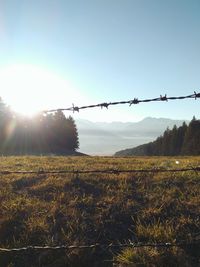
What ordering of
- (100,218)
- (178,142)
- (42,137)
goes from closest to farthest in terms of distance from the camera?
(100,218)
(42,137)
(178,142)

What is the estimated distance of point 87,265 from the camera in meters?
7.09

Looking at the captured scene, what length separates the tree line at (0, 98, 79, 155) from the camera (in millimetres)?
74500

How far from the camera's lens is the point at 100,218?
868 cm

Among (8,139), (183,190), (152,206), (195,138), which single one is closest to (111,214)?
(152,206)

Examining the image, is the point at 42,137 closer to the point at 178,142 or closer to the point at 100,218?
the point at 178,142

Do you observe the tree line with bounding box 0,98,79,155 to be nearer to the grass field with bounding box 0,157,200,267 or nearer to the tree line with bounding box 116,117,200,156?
the tree line with bounding box 116,117,200,156

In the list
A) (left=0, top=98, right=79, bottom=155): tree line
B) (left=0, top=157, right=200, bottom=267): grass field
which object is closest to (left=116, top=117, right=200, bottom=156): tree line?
(left=0, top=98, right=79, bottom=155): tree line

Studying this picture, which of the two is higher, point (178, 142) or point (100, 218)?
point (100, 218)

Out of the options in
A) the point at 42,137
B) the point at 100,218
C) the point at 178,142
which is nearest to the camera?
the point at 100,218

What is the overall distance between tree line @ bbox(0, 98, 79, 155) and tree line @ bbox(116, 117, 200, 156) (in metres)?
37.5

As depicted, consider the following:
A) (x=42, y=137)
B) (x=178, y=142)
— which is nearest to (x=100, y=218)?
(x=42, y=137)

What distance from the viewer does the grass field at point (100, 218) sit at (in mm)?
7105

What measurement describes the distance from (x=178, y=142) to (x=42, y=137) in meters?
67.4

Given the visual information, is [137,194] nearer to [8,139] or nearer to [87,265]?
[87,265]
